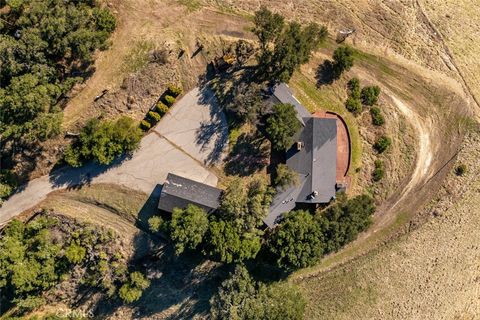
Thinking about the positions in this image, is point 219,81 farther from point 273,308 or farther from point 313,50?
point 273,308

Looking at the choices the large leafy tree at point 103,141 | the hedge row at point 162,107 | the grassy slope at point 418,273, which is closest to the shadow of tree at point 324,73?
the hedge row at point 162,107

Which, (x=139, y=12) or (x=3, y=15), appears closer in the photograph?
(x=3, y=15)

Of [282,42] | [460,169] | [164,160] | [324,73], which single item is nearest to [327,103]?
[324,73]

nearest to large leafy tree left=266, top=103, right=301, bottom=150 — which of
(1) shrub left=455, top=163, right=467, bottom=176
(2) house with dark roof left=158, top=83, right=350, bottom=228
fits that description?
(2) house with dark roof left=158, top=83, right=350, bottom=228

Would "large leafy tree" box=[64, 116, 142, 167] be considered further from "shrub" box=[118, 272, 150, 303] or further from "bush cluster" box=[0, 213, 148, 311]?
"shrub" box=[118, 272, 150, 303]

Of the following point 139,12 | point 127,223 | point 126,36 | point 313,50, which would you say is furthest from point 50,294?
point 313,50

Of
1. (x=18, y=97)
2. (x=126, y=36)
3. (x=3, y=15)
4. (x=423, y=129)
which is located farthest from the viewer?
(x=423, y=129)
